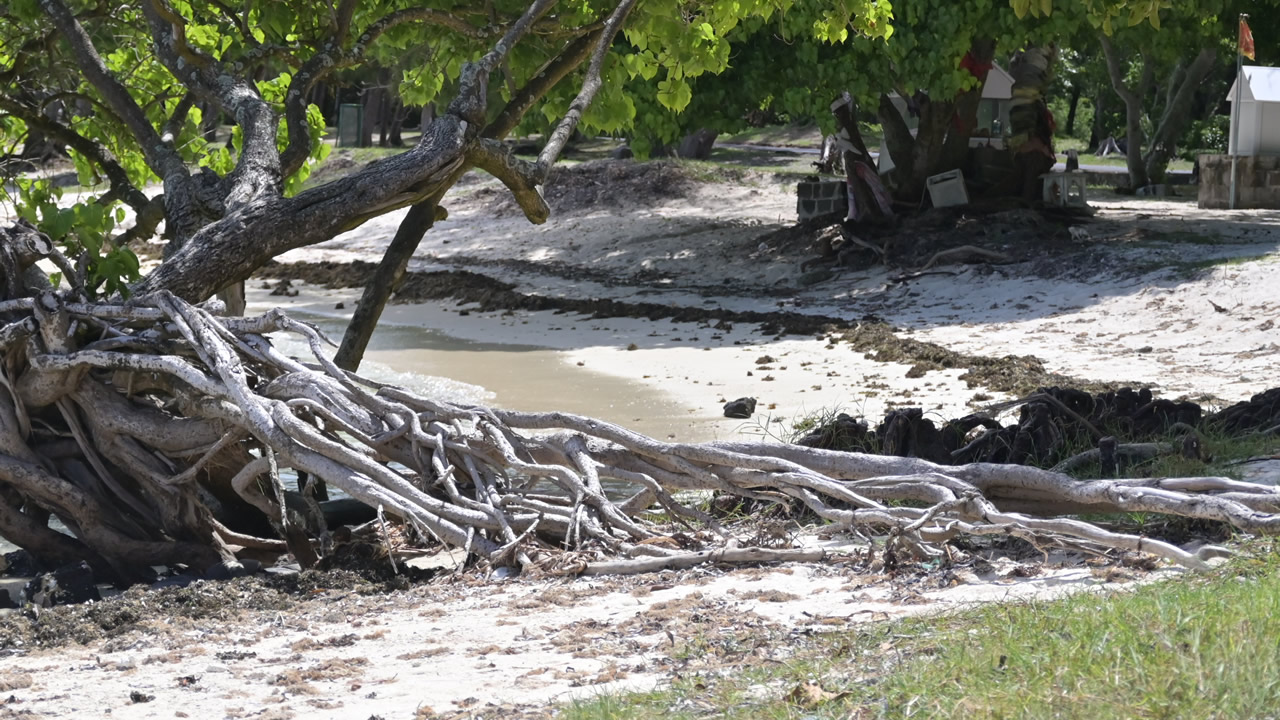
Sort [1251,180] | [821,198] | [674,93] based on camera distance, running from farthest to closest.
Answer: [1251,180] < [821,198] < [674,93]

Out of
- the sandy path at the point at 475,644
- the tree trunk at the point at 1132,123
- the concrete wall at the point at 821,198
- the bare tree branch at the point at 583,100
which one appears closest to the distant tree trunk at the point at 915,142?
the concrete wall at the point at 821,198

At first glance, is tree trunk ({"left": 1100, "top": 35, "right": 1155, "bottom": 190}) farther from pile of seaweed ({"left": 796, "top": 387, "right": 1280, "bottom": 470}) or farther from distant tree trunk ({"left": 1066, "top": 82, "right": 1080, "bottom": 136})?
pile of seaweed ({"left": 796, "top": 387, "right": 1280, "bottom": 470})

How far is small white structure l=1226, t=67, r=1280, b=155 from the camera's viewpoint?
864 inches

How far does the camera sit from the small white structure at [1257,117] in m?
22.0

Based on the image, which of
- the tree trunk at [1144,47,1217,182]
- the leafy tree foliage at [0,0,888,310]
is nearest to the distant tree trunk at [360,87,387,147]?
the tree trunk at [1144,47,1217,182]

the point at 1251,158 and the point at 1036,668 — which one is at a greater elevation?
the point at 1251,158

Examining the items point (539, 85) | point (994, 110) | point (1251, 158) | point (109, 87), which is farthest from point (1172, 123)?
point (109, 87)

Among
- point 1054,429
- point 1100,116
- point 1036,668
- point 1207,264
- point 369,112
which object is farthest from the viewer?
point 1100,116

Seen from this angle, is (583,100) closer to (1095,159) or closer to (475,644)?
(475,644)

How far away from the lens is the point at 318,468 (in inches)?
245

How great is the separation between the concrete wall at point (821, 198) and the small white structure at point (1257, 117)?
253 inches

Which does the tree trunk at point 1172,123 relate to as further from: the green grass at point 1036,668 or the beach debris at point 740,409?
the green grass at point 1036,668

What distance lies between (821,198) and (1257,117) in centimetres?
734

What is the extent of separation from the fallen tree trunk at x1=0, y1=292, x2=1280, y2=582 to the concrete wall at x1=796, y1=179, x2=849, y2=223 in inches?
530
